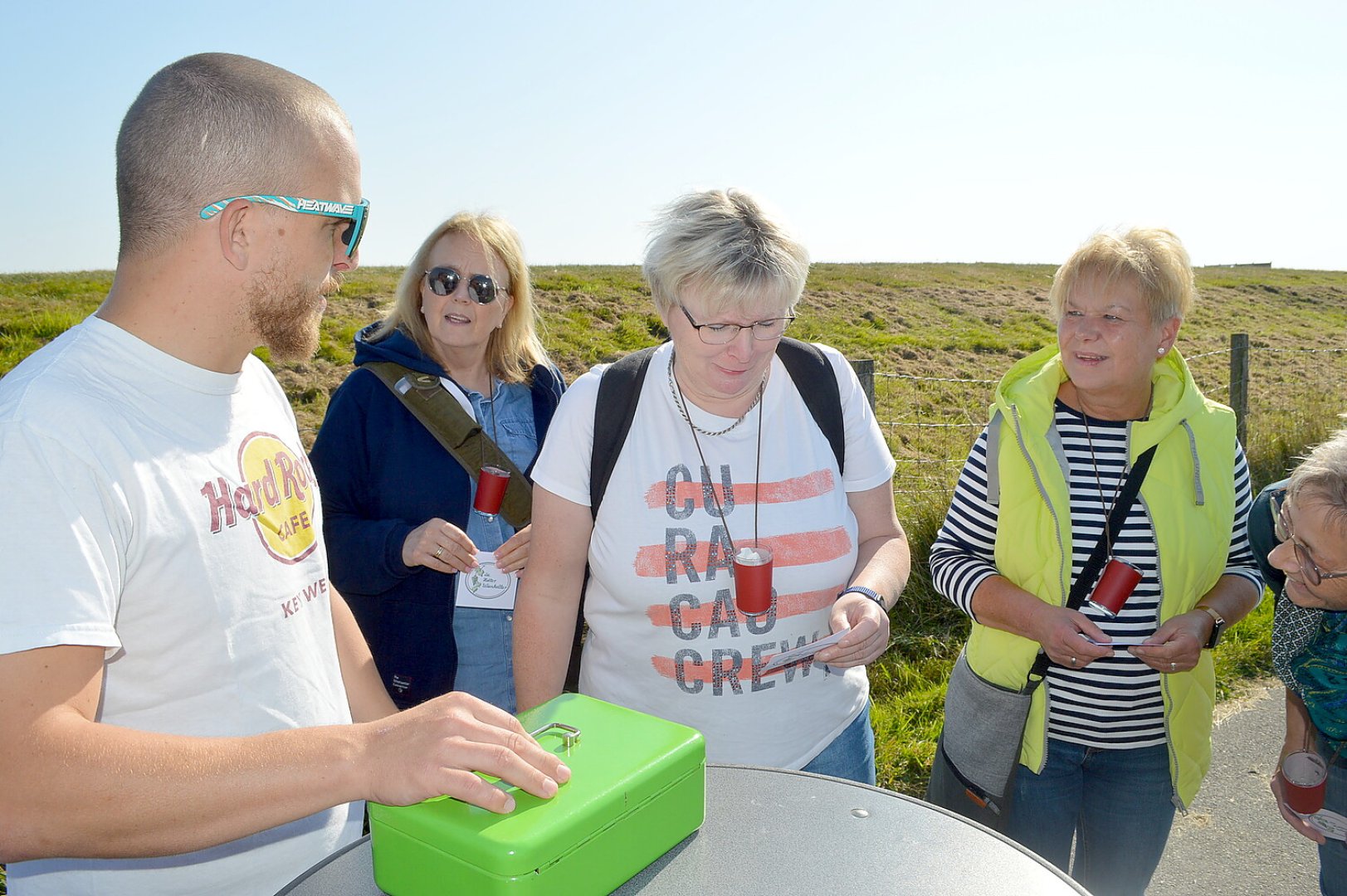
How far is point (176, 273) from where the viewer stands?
150cm

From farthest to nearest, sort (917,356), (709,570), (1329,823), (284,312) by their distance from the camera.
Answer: (917,356), (1329,823), (709,570), (284,312)

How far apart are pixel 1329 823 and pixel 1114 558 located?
2.43ft

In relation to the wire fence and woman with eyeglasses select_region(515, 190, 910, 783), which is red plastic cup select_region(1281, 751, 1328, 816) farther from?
the wire fence

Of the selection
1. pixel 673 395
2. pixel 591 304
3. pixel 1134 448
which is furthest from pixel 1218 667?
pixel 591 304

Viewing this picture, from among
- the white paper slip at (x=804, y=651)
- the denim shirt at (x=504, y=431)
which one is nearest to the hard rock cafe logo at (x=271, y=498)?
the white paper slip at (x=804, y=651)

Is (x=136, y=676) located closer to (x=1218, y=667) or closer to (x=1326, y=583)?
(x=1326, y=583)

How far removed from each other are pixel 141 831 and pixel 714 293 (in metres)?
1.41

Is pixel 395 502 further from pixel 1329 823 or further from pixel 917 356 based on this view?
pixel 917 356

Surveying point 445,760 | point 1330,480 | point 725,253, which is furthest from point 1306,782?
point 445,760

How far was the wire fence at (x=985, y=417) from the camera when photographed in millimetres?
6821

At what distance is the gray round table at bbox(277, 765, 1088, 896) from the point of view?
1339 mm

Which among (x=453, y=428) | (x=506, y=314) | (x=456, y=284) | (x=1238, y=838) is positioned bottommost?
(x=1238, y=838)

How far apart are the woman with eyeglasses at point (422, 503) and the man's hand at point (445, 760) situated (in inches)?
57.0

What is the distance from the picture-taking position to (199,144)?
59.7 inches
